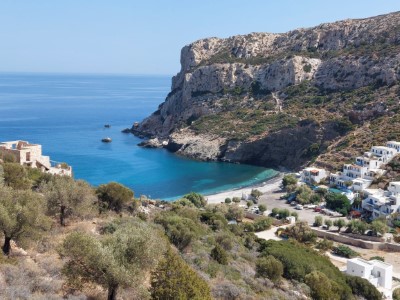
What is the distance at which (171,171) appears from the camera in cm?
6338

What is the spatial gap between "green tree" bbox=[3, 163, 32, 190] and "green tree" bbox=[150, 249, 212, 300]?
36.7 feet

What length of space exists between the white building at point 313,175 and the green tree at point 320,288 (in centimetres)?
3396

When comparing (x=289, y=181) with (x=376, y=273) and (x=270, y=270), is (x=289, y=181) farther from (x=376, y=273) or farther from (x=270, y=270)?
(x=270, y=270)

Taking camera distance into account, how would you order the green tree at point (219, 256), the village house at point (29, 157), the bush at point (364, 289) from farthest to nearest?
1. the village house at point (29, 157)
2. the bush at point (364, 289)
3. the green tree at point (219, 256)

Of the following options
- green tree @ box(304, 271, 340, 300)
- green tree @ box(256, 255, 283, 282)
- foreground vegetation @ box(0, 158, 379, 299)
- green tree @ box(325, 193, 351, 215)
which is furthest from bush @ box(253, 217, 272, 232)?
green tree @ box(256, 255, 283, 282)

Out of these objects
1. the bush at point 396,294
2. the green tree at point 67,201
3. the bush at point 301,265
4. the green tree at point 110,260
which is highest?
the green tree at point 110,260

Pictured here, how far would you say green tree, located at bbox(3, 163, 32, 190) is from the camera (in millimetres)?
19627

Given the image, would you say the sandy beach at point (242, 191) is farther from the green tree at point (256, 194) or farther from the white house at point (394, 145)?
the white house at point (394, 145)

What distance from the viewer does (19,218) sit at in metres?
12.6

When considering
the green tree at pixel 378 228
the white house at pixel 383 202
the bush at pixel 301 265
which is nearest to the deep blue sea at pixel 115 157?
the white house at pixel 383 202

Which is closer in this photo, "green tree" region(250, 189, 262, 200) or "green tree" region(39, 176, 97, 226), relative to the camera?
"green tree" region(39, 176, 97, 226)

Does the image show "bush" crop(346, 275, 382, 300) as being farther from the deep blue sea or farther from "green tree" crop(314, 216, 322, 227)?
the deep blue sea

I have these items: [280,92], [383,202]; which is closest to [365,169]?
[383,202]

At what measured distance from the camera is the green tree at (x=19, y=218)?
40.1 feet
